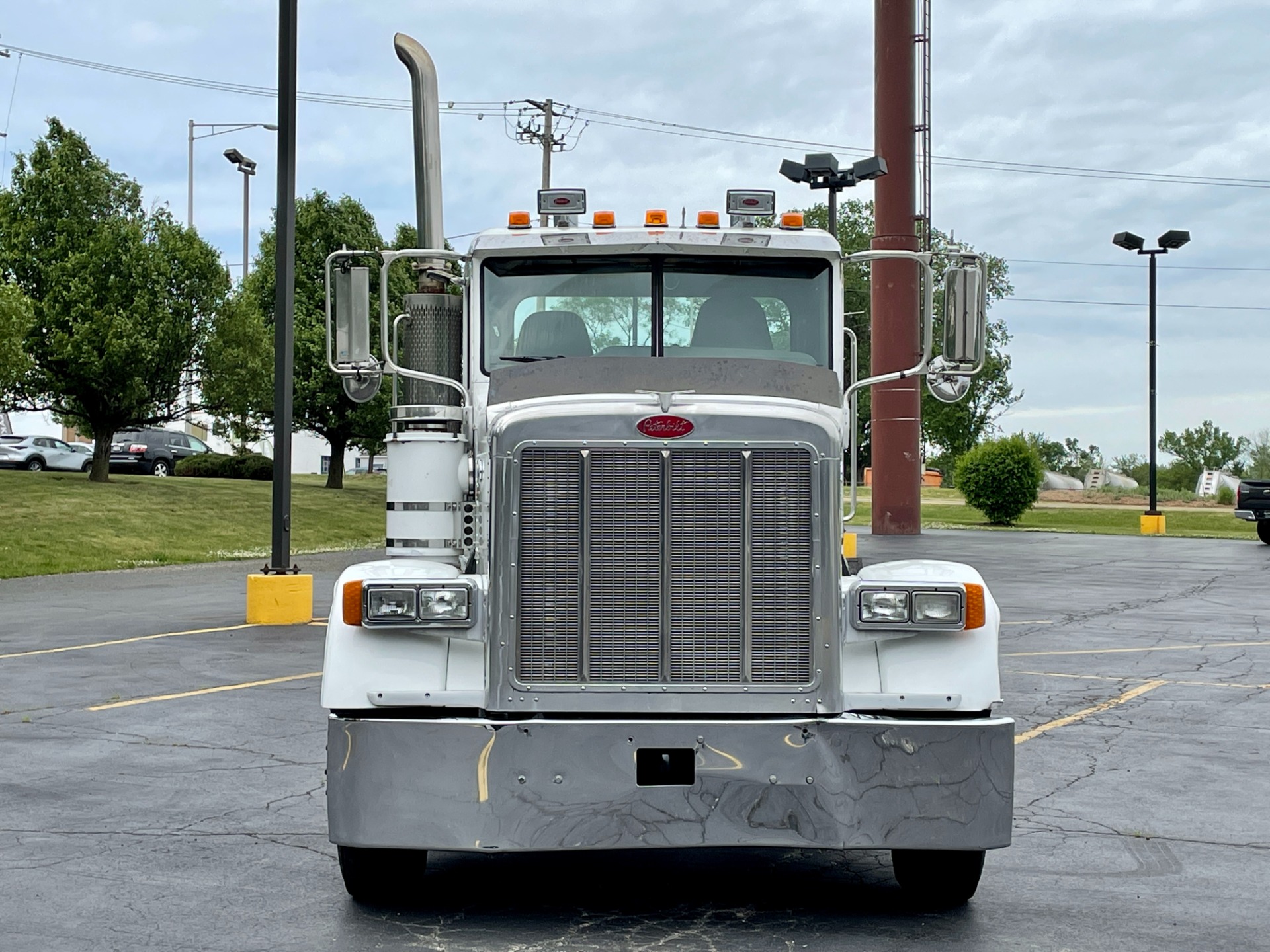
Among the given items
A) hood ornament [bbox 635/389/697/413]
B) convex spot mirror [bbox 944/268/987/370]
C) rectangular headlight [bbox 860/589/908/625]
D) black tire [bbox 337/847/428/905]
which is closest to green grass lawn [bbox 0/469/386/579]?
black tire [bbox 337/847/428/905]

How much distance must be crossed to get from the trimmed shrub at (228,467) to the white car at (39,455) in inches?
131

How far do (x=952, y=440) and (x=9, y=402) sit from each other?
170 feet

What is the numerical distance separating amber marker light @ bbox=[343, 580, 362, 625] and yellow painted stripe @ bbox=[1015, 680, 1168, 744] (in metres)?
5.30

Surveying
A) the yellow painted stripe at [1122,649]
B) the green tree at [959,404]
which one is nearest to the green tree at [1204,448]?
the green tree at [959,404]

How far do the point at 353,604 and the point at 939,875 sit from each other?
8.00 ft

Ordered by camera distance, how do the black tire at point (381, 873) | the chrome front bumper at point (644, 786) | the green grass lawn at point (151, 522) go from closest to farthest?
the chrome front bumper at point (644, 786) < the black tire at point (381, 873) < the green grass lawn at point (151, 522)

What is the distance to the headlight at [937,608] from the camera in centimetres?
546

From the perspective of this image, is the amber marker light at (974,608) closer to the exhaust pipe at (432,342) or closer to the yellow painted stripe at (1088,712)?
the exhaust pipe at (432,342)

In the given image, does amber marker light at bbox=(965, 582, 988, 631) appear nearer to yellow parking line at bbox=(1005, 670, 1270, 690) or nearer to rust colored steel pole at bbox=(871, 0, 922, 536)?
yellow parking line at bbox=(1005, 670, 1270, 690)

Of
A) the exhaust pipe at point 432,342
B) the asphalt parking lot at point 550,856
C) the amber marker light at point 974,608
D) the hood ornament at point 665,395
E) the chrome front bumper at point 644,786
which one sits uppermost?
the exhaust pipe at point 432,342

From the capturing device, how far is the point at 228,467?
50469 mm

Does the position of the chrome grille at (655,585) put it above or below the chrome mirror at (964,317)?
below

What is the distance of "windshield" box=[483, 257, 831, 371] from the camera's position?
6.98 metres

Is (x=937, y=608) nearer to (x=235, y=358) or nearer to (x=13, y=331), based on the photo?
(x=13, y=331)
